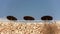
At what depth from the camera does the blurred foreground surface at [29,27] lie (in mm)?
1760

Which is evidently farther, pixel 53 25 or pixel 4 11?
pixel 4 11

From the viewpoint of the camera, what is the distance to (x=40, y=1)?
2.08 meters

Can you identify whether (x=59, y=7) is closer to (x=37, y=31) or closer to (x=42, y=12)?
(x=42, y=12)

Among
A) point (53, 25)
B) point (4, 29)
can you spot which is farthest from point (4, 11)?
point (53, 25)

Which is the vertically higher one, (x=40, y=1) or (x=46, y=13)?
(x=40, y=1)

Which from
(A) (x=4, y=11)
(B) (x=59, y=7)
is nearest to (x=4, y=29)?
(A) (x=4, y=11)

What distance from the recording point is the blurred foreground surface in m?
1.76

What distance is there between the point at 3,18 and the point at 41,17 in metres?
0.52

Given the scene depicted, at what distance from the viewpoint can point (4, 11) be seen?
6.84 feet

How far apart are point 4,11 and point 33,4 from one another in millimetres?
432

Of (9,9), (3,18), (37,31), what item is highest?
(9,9)

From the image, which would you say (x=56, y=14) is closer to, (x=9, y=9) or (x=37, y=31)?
(x=37, y=31)

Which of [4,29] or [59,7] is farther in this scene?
[59,7]

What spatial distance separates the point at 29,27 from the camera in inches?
71.8
